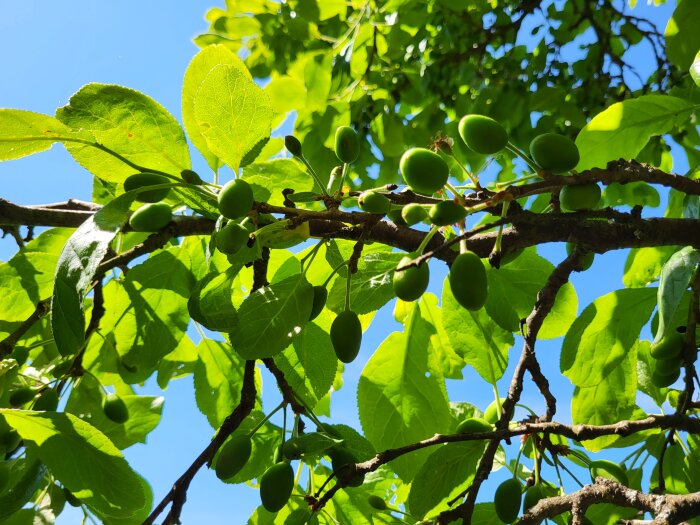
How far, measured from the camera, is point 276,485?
1.10m

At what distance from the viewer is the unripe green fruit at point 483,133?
1.02 meters

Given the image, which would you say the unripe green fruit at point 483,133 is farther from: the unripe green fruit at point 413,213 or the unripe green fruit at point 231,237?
the unripe green fruit at point 231,237

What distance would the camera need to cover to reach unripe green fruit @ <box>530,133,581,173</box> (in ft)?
3.24

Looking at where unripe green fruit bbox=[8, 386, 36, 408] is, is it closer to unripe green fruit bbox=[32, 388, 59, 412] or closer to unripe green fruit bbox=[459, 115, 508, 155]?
unripe green fruit bbox=[32, 388, 59, 412]

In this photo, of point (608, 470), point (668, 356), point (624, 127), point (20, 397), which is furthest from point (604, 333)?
point (20, 397)

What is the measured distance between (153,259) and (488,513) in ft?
3.19

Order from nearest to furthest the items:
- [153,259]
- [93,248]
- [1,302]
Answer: [93,248]
[153,259]
[1,302]

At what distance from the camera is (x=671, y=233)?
1.19 meters

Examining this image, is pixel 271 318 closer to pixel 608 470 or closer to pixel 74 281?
pixel 74 281

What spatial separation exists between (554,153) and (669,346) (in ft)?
2.05

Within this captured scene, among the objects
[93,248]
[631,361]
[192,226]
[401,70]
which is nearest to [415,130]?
[401,70]

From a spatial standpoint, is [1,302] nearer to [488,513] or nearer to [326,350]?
[326,350]

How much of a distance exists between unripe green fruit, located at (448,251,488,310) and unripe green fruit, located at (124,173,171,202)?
1.72ft

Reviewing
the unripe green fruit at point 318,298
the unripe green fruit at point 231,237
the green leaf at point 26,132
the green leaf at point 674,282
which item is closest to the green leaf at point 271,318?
the unripe green fruit at point 318,298
